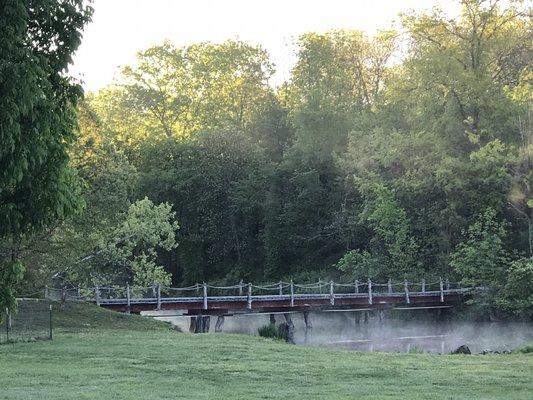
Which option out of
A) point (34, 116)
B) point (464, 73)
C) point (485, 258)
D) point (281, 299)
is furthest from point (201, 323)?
point (34, 116)

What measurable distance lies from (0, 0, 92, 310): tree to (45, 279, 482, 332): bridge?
77.5ft

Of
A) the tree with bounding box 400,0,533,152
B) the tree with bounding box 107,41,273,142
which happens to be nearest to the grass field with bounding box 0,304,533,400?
the tree with bounding box 400,0,533,152

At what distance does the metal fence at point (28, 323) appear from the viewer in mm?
26922

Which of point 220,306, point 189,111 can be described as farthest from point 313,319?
point 189,111

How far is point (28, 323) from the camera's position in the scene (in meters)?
30.5

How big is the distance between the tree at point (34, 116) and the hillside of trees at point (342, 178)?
722 inches

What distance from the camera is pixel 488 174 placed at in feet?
151

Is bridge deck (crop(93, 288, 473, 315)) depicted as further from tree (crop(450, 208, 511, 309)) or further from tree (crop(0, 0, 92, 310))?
tree (crop(0, 0, 92, 310))

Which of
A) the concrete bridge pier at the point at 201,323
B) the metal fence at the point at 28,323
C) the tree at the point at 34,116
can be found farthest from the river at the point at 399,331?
the tree at the point at 34,116

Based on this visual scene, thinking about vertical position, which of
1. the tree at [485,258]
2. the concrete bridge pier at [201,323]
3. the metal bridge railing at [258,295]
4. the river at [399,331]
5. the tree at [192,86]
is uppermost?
the tree at [192,86]

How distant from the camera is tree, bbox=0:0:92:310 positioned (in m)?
11.9

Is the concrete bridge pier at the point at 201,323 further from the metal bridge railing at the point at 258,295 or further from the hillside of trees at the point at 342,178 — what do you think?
the hillside of trees at the point at 342,178

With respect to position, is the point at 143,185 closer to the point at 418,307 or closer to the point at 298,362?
the point at 418,307

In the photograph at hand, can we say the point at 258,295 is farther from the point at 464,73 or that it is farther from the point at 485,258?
the point at 464,73
